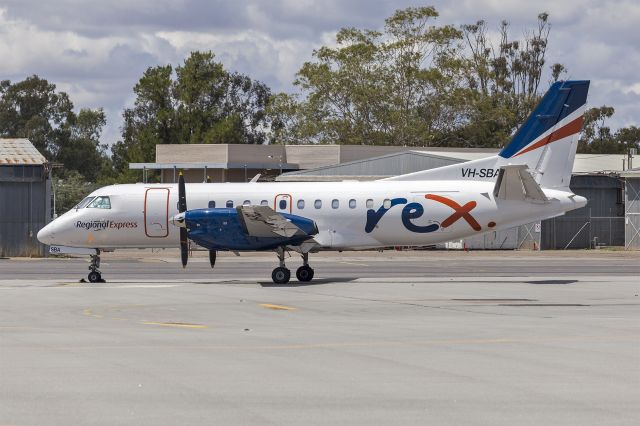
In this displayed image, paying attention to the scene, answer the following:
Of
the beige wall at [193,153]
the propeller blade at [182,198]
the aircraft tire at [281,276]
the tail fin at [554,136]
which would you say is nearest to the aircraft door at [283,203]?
the aircraft tire at [281,276]

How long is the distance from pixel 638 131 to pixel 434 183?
109 meters

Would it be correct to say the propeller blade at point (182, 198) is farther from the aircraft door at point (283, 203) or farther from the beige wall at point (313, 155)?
the beige wall at point (313, 155)

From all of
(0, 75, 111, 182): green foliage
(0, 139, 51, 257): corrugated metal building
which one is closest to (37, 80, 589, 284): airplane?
(0, 139, 51, 257): corrugated metal building

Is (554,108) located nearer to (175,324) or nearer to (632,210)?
(175,324)

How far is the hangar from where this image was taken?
63750mm

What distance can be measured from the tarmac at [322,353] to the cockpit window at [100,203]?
277 cm

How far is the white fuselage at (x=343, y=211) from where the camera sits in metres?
31.5

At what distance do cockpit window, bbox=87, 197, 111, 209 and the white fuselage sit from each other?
0.38 feet

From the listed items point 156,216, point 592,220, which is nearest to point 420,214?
point 156,216

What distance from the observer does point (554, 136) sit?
3192 cm

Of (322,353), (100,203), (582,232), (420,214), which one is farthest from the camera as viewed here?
(582,232)

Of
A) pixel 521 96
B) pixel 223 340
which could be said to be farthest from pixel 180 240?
pixel 521 96

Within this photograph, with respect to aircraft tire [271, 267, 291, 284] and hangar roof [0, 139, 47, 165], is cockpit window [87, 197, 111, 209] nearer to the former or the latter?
aircraft tire [271, 267, 291, 284]

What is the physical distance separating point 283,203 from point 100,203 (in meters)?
5.98
